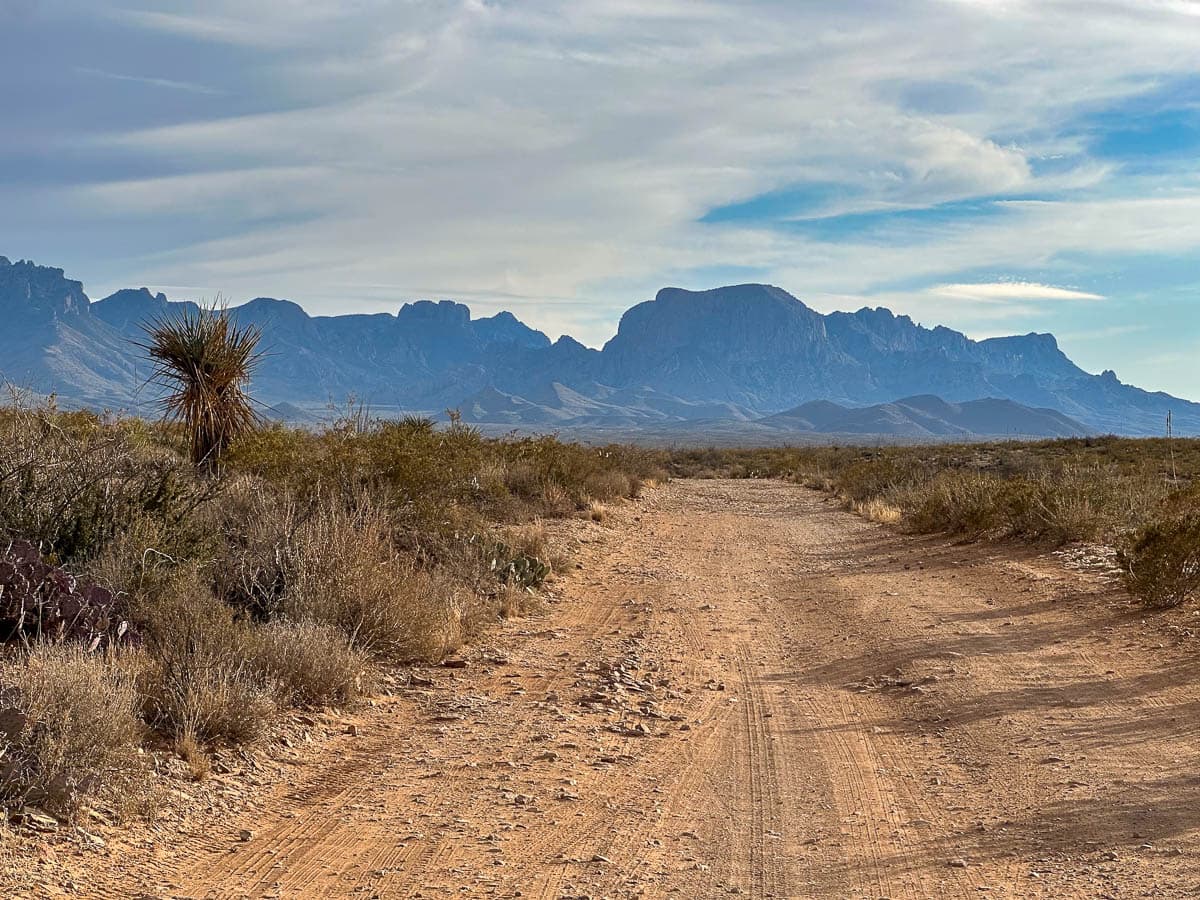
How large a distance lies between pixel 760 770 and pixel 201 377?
36.0ft

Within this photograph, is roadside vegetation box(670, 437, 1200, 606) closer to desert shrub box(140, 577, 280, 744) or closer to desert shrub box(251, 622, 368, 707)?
desert shrub box(251, 622, 368, 707)

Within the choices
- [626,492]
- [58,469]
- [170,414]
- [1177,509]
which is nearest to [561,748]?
[58,469]

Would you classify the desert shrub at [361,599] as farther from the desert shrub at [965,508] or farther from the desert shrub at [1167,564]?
the desert shrub at [965,508]

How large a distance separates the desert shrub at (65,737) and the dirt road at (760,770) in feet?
1.58

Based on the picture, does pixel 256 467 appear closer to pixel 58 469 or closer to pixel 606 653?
pixel 58 469

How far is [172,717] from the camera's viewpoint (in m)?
6.12

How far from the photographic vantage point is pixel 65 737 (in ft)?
16.5

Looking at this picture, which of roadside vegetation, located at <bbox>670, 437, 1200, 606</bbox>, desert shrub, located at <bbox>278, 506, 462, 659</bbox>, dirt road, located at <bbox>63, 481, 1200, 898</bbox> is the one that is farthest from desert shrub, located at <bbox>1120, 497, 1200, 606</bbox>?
desert shrub, located at <bbox>278, 506, 462, 659</bbox>

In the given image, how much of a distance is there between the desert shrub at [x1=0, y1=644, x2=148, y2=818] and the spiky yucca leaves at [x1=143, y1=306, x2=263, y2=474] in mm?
9268

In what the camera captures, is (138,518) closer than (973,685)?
No

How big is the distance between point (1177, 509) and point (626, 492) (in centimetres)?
1562

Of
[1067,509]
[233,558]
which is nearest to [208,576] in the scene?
[233,558]

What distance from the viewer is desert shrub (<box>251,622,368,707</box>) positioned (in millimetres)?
7117

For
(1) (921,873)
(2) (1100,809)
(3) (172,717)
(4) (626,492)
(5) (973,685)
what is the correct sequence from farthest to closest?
(4) (626,492)
(5) (973,685)
(3) (172,717)
(2) (1100,809)
(1) (921,873)
